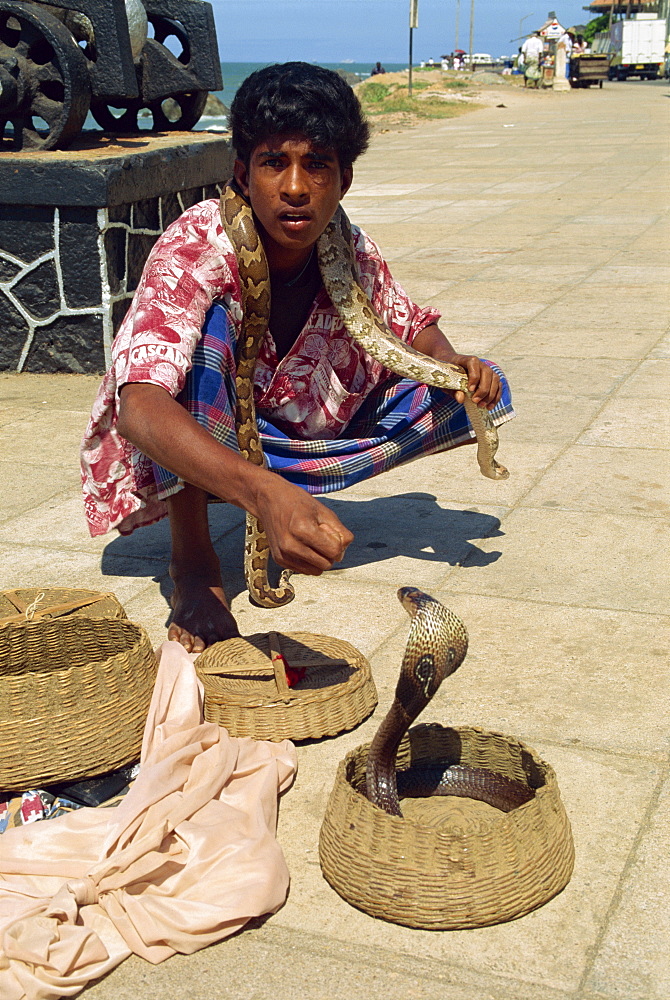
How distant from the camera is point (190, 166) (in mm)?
7086

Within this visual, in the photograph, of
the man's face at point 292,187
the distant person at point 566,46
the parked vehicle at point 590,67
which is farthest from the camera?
the distant person at point 566,46

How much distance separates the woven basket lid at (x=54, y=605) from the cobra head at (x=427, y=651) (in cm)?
110

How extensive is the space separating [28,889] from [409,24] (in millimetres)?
29662

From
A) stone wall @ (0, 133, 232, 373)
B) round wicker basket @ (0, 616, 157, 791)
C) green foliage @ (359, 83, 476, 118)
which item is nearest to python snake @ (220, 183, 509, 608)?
round wicker basket @ (0, 616, 157, 791)

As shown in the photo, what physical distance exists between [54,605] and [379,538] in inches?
54.5

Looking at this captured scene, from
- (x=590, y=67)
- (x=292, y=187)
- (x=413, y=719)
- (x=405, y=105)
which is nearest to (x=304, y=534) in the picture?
(x=413, y=719)

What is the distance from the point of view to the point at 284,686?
3.05 metres

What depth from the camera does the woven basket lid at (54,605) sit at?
3.19m

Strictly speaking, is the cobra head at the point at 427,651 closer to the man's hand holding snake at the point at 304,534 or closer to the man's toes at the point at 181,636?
the man's hand holding snake at the point at 304,534

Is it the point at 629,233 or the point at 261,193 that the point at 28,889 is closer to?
the point at 261,193

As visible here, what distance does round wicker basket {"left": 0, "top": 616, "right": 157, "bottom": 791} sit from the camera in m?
2.67

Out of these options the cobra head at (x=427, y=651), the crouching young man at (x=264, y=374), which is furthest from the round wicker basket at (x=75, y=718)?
the cobra head at (x=427, y=651)

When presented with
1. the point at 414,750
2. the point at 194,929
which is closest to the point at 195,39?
the point at 414,750

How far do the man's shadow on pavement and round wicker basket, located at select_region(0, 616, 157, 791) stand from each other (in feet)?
3.55
